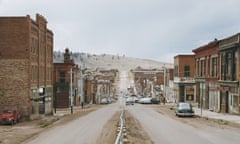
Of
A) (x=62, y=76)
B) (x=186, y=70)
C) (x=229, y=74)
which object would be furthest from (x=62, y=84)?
(x=229, y=74)

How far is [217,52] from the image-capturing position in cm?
5647

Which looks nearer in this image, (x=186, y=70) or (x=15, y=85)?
(x=15, y=85)

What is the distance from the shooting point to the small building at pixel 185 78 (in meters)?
88.6

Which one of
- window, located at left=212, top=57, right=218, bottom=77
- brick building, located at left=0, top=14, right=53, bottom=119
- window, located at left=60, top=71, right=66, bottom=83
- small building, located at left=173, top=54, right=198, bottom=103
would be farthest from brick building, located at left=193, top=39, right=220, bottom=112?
window, located at left=60, top=71, right=66, bottom=83

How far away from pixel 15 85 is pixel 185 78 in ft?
162

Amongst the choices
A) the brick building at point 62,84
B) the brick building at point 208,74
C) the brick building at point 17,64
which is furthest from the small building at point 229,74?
the brick building at point 62,84

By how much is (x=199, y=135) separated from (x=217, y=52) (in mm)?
30576

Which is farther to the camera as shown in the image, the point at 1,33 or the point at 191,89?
the point at 191,89

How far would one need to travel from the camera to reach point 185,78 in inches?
3514

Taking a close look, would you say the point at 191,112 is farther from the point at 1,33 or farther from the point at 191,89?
the point at 191,89

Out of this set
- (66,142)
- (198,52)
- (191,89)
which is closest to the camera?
(66,142)

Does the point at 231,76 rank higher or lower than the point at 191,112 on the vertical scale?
higher

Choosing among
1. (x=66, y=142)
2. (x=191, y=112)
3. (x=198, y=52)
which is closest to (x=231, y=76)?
(x=191, y=112)

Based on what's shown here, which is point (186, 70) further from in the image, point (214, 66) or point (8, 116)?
point (8, 116)
